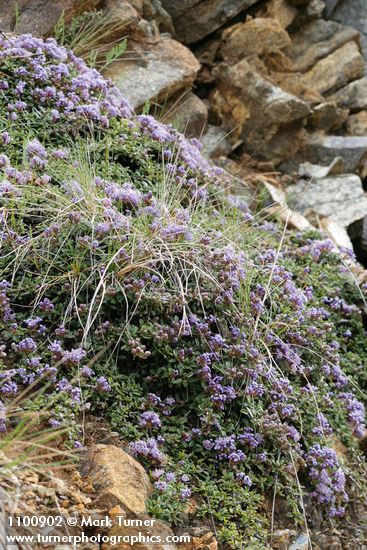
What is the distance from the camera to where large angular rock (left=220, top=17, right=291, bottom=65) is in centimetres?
799

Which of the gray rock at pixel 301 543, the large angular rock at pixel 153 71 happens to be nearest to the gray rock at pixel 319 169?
the large angular rock at pixel 153 71

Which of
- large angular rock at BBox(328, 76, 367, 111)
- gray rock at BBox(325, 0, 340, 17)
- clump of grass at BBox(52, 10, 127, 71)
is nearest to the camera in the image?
clump of grass at BBox(52, 10, 127, 71)

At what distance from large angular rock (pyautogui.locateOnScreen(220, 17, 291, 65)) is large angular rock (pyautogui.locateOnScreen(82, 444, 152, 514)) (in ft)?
17.7

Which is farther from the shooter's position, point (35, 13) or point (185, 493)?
point (35, 13)

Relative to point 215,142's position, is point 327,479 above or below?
below

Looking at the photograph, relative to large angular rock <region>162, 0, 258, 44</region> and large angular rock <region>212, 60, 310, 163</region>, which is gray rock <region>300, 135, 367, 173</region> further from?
large angular rock <region>162, 0, 258, 44</region>

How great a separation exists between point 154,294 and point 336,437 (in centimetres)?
142

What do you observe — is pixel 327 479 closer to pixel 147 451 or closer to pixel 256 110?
pixel 147 451

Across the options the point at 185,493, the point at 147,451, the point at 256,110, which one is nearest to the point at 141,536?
the point at 185,493

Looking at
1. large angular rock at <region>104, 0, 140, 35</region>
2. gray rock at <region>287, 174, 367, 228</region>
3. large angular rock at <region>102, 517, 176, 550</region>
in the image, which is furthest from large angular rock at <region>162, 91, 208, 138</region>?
large angular rock at <region>102, 517, 176, 550</region>

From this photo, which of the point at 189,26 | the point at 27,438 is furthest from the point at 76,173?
the point at 189,26

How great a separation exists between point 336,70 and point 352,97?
356mm

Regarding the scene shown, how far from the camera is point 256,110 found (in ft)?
24.5

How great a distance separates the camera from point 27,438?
3.24m
